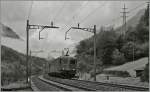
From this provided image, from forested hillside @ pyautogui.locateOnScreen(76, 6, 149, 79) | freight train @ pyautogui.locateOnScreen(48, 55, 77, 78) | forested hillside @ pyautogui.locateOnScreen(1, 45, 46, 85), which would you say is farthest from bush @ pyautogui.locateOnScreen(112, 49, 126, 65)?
freight train @ pyautogui.locateOnScreen(48, 55, 77, 78)

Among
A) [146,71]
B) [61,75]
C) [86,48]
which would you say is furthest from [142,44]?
[146,71]

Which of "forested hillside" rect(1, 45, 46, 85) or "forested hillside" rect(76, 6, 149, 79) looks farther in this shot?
"forested hillside" rect(76, 6, 149, 79)

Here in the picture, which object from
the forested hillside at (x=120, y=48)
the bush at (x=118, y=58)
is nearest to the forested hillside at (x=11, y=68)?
the forested hillside at (x=120, y=48)

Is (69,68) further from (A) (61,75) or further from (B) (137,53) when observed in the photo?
(B) (137,53)

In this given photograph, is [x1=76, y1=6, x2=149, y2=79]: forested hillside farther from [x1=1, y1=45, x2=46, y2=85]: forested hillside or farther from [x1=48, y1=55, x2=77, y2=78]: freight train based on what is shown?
[x1=48, y1=55, x2=77, y2=78]: freight train

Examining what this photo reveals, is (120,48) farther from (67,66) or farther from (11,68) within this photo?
(67,66)

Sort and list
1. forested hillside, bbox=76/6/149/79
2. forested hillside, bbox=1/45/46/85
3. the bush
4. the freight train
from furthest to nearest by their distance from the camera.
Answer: forested hillside, bbox=76/6/149/79 < the bush < forested hillside, bbox=1/45/46/85 < the freight train

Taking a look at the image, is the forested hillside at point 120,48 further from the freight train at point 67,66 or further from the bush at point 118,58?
the freight train at point 67,66

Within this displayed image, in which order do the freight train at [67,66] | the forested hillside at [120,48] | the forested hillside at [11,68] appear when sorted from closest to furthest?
the freight train at [67,66] → the forested hillside at [11,68] → the forested hillside at [120,48]

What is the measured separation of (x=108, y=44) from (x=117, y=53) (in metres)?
7.42

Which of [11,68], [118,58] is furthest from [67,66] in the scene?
[118,58]

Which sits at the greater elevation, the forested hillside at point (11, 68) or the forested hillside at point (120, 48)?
the forested hillside at point (120, 48)

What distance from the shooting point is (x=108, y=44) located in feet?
327

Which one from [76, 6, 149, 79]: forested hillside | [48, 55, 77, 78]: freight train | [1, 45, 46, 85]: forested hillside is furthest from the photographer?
[76, 6, 149, 79]: forested hillside
